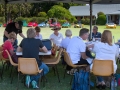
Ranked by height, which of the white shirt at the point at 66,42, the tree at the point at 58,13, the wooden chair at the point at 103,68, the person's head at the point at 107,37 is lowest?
the wooden chair at the point at 103,68

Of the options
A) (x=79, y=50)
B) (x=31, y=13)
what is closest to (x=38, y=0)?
(x=79, y=50)

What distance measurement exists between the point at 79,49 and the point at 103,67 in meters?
0.86

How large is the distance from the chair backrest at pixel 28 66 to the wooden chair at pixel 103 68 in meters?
1.05

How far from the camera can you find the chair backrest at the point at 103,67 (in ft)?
15.8

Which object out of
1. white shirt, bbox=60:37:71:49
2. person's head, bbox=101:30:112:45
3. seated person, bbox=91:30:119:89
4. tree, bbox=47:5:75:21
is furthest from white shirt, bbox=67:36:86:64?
tree, bbox=47:5:75:21

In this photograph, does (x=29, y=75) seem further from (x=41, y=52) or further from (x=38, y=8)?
(x=38, y=8)

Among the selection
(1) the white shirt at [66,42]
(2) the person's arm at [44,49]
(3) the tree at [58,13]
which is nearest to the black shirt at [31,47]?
(2) the person's arm at [44,49]

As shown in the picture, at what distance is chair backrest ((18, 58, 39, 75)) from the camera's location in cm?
500

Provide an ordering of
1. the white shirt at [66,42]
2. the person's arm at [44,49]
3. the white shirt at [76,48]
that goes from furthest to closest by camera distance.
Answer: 1. the white shirt at [66,42]
2. the white shirt at [76,48]
3. the person's arm at [44,49]

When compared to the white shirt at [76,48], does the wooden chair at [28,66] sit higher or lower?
lower

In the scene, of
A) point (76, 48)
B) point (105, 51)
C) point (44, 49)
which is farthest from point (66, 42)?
point (105, 51)

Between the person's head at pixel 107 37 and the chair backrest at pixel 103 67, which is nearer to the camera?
the chair backrest at pixel 103 67

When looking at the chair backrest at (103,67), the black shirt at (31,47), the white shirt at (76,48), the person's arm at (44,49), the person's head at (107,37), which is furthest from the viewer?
the white shirt at (76,48)

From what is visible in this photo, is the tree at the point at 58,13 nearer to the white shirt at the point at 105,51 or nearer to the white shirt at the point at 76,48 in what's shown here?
the white shirt at the point at 76,48
